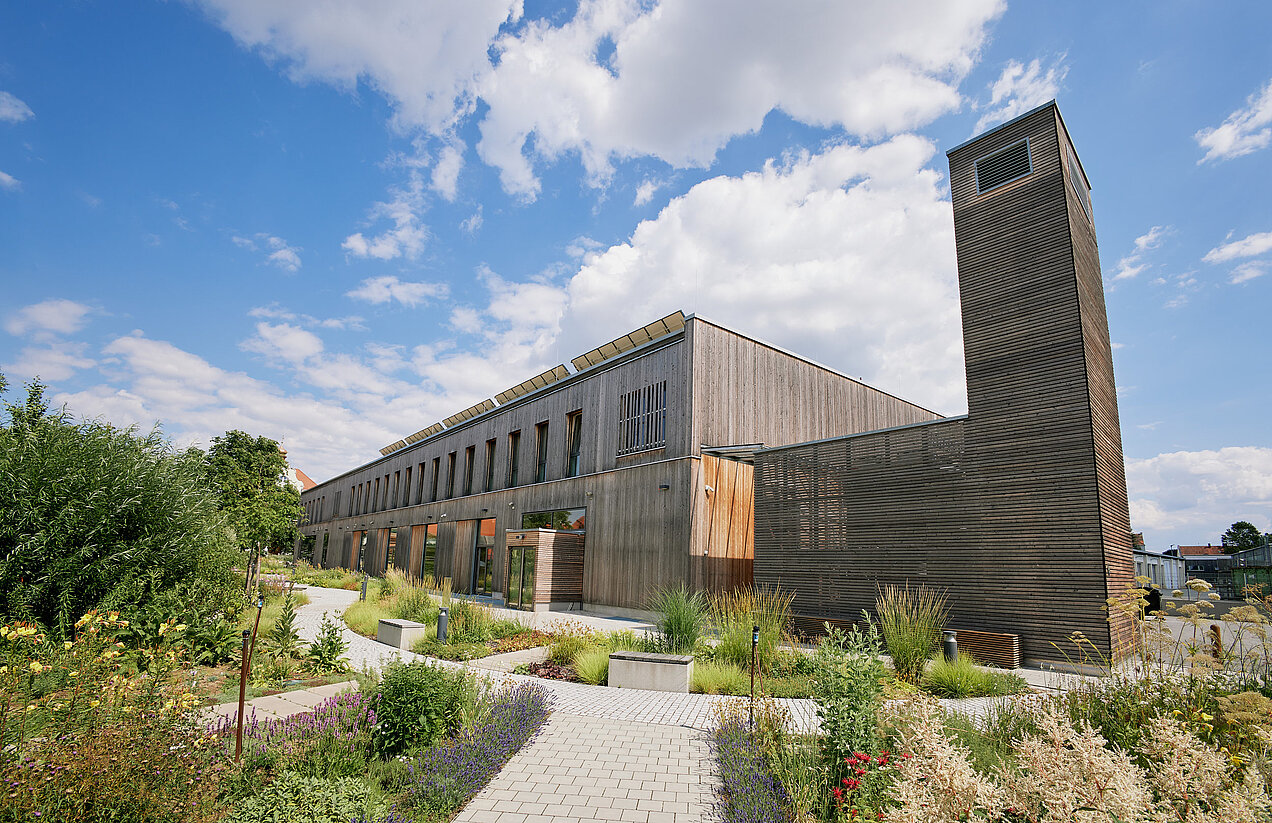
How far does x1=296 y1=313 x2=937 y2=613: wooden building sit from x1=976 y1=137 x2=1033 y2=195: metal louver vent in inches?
285

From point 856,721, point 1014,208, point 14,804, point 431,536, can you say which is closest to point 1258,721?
point 856,721

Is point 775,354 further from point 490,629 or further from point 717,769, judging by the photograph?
point 717,769

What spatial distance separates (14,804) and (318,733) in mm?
1816

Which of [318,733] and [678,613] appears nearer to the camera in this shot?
[318,733]

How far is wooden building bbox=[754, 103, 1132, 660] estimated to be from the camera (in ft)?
32.0

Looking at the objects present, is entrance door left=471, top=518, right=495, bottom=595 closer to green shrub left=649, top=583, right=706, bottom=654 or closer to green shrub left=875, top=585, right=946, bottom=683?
green shrub left=649, top=583, right=706, bottom=654

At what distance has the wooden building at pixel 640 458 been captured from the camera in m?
16.2

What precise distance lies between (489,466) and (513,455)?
2.23 metres

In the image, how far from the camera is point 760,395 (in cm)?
1808

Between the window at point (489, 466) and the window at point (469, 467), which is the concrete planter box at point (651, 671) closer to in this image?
the window at point (489, 466)

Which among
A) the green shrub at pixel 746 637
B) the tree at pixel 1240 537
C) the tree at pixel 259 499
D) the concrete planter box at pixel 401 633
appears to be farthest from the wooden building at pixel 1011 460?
the tree at pixel 1240 537

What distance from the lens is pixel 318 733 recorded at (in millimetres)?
4707

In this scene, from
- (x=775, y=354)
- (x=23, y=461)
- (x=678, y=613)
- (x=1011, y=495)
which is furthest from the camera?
(x=775, y=354)

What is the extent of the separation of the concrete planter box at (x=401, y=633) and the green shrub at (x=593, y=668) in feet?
10.6
